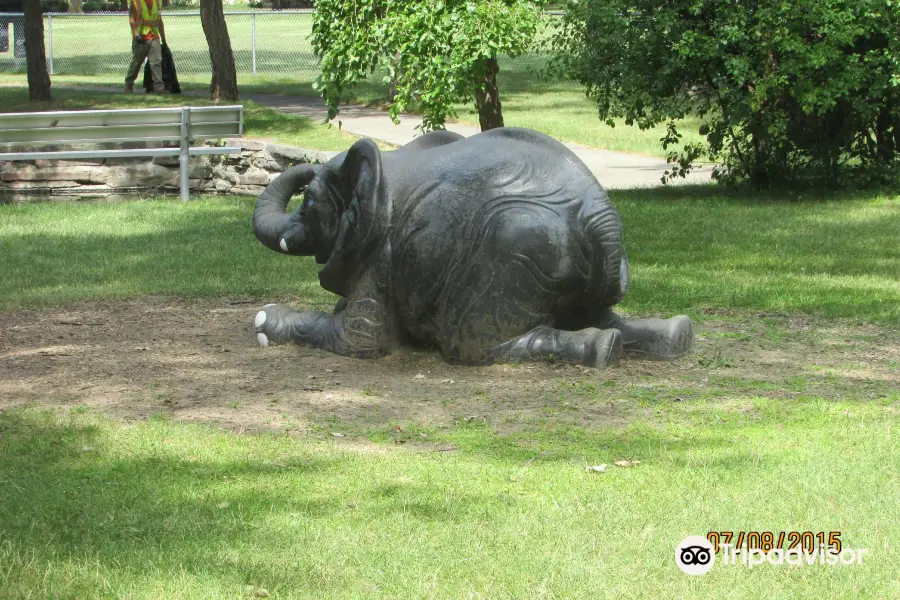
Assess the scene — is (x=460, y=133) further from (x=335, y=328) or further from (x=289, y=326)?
(x=335, y=328)

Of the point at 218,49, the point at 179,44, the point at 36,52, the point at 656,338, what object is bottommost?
the point at 179,44

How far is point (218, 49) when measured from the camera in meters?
19.8

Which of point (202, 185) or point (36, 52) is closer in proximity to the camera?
point (202, 185)

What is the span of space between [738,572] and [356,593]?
4.04 ft

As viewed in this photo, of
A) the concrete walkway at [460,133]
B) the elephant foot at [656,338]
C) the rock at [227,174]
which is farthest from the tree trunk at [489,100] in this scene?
the elephant foot at [656,338]

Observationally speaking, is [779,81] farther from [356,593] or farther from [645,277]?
[356,593]

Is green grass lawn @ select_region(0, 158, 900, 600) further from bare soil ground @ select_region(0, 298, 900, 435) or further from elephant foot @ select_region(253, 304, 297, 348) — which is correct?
elephant foot @ select_region(253, 304, 297, 348)

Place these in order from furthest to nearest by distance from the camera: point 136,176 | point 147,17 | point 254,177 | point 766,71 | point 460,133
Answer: point 147,17, point 460,133, point 254,177, point 136,176, point 766,71

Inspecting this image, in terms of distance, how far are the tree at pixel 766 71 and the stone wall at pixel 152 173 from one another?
3462 mm

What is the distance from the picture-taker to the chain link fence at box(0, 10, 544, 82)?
30234 millimetres

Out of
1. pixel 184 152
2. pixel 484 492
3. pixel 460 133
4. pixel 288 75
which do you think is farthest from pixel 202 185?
pixel 288 75

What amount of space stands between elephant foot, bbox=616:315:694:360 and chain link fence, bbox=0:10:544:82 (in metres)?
20.5

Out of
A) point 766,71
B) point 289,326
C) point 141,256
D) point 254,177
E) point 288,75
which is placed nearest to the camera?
point 289,326

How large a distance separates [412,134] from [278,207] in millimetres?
11959
